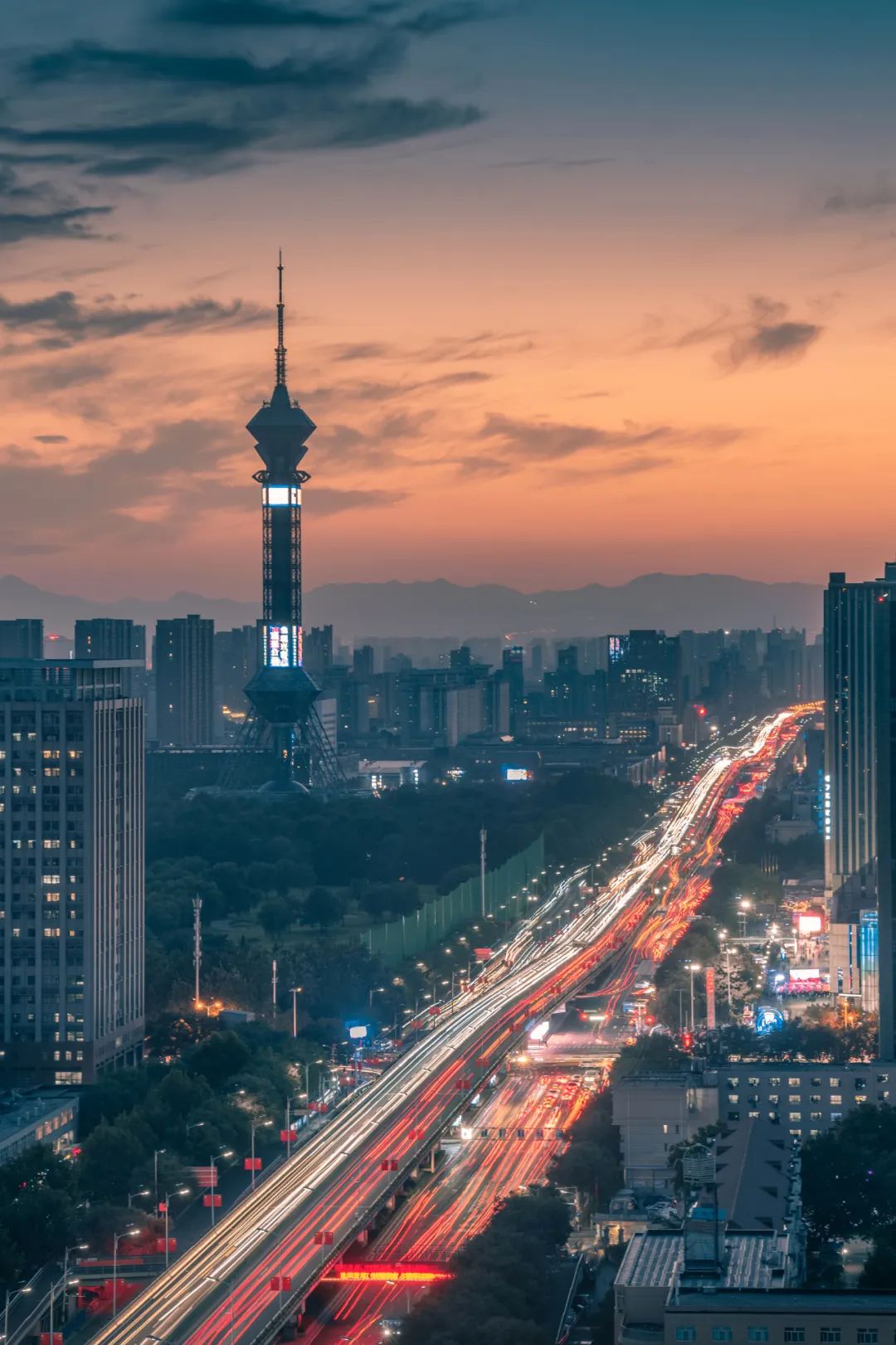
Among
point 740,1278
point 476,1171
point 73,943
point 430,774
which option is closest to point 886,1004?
point 476,1171

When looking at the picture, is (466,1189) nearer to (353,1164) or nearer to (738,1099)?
(353,1164)

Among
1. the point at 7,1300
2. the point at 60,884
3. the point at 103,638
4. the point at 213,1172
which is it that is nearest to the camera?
the point at 7,1300

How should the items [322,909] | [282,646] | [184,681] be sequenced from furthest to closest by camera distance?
1. [184,681]
2. [282,646]
3. [322,909]

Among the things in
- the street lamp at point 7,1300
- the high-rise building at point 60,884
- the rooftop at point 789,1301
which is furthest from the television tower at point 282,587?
the rooftop at point 789,1301

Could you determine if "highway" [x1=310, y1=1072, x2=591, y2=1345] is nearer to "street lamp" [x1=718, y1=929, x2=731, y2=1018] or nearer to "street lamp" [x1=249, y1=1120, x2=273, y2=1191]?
"street lamp" [x1=249, y1=1120, x2=273, y2=1191]

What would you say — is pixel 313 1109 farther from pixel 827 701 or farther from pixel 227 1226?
pixel 827 701

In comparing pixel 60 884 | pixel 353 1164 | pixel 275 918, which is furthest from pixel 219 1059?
pixel 275 918

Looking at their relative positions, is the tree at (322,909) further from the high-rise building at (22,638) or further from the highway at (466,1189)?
the high-rise building at (22,638)
